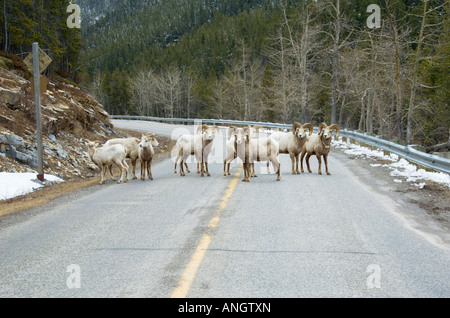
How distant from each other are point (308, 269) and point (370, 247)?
1.30m

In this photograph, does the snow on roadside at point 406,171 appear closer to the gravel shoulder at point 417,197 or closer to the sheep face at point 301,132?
the gravel shoulder at point 417,197

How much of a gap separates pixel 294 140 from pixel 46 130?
11.6 meters

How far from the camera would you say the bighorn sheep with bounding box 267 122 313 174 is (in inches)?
487

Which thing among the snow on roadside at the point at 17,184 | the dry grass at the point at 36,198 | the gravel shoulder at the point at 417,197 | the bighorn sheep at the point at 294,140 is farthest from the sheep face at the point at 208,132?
the snow on roadside at the point at 17,184

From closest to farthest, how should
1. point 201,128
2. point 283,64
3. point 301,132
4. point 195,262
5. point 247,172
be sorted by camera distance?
point 195,262 < point 247,172 < point 301,132 < point 201,128 < point 283,64

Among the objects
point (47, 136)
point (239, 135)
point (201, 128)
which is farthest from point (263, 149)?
point (47, 136)

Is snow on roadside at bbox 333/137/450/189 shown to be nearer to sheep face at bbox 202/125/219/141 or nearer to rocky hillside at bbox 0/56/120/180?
sheep face at bbox 202/125/219/141

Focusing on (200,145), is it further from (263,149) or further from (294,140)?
(294,140)

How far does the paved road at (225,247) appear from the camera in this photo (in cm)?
428

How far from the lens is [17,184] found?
11836mm
